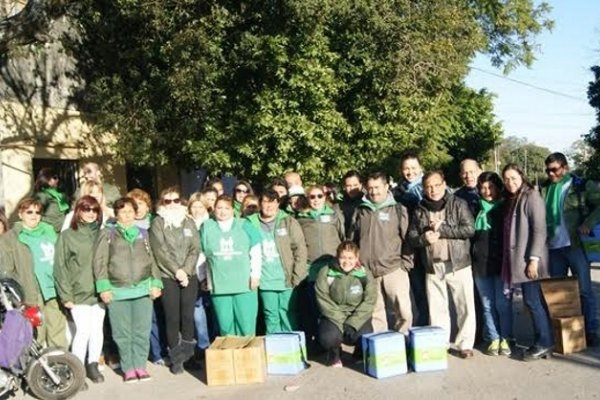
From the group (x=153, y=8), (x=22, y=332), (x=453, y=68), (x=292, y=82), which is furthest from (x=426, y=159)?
(x=22, y=332)

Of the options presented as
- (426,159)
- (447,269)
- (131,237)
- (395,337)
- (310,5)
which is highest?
(310,5)

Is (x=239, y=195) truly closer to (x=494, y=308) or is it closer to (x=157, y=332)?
(x=157, y=332)

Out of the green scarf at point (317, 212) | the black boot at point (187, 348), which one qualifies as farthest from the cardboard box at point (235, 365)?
the green scarf at point (317, 212)

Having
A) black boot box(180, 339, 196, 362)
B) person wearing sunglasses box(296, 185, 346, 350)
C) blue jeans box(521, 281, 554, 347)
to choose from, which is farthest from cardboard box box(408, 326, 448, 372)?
black boot box(180, 339, 196, 362)

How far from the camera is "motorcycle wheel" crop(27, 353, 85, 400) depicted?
18.7 feet

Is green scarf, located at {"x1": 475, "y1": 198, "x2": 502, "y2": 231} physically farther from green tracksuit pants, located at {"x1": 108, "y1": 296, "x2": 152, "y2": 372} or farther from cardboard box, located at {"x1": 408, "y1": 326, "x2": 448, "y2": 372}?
green tracksuit pants, located at {"x1": 108, "y1": 296, "x2": 152, "y2": 372}

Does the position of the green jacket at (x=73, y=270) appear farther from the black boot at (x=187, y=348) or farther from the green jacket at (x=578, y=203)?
the green jacket at (x=578, y=203)

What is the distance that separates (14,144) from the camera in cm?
1289

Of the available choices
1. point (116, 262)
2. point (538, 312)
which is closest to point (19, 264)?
point (116, 262)

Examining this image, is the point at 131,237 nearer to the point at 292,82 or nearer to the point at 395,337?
the point at 395,337

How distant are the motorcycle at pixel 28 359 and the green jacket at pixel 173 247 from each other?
118cm

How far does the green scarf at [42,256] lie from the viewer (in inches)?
245

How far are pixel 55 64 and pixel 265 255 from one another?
9143 mm

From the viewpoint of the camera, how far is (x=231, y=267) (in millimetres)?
6551
